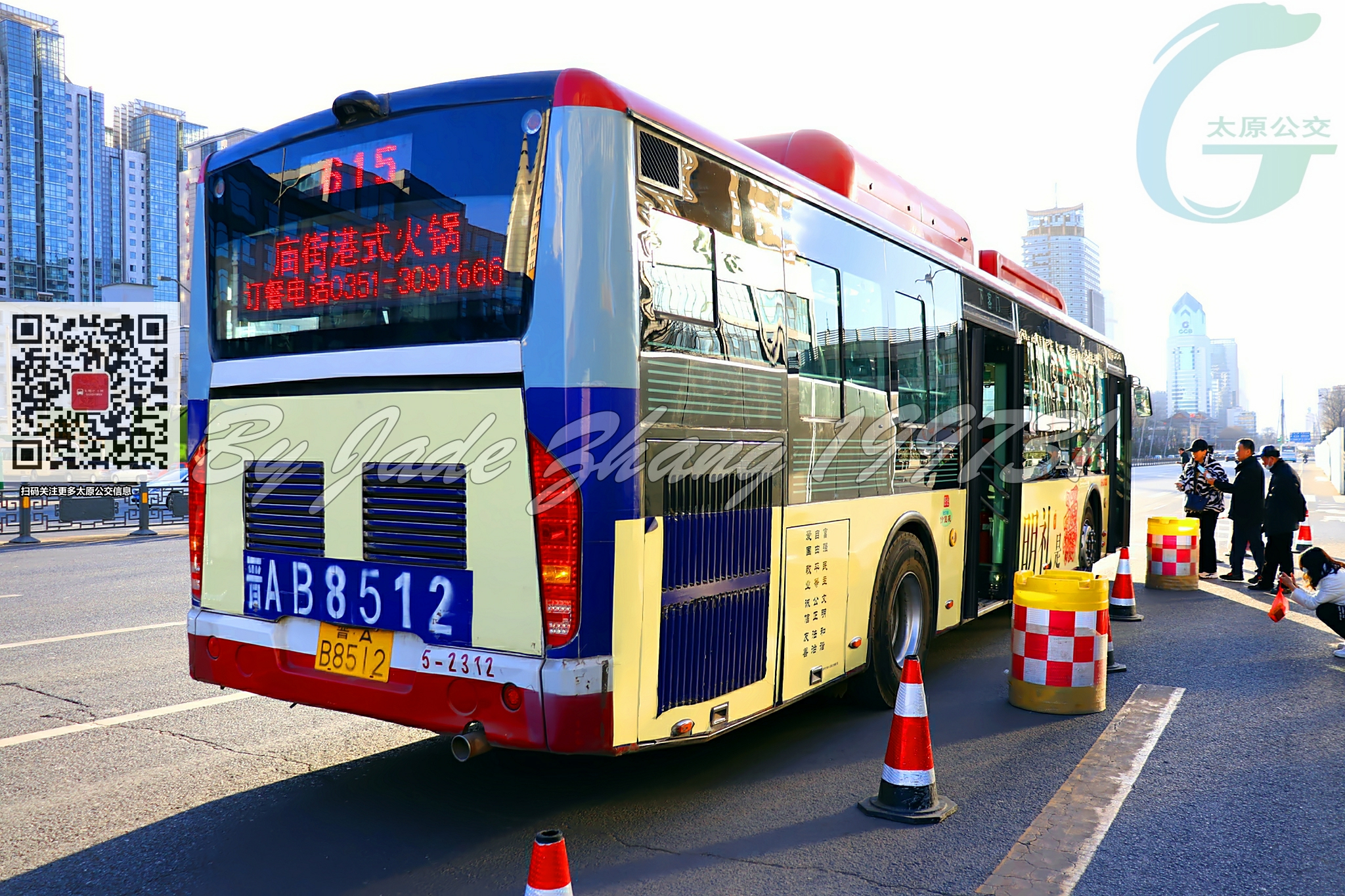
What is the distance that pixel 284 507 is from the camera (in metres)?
4.68

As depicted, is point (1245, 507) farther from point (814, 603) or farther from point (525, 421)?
point (525, 421)

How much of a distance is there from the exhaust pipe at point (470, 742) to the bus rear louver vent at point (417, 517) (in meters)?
0.65

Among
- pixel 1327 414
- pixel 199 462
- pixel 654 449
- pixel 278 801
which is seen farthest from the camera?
pixel 1327 414

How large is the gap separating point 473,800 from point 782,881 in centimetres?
163

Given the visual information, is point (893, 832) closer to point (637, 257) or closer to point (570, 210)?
point (637, 257)

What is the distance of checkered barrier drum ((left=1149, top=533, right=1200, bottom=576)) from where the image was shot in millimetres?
12633

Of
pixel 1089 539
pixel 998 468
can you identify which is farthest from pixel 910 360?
pixel 1089 539

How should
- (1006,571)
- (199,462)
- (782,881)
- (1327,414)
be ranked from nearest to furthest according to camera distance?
(782,881) < (199,462) < (1006,571) < (1327,414)

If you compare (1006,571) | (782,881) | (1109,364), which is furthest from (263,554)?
(1109,364)

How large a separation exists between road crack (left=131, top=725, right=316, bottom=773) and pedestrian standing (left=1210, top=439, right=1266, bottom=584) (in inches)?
477

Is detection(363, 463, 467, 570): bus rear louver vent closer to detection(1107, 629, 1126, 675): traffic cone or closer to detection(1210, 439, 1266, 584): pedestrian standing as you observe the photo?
detection(1107, 629, 1126, 675): traffic cone

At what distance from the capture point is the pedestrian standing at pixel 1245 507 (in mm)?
13039

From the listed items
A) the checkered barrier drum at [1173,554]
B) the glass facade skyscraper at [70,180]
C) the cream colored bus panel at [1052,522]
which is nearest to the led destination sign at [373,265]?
the cream colored bus panel at [1052,522]

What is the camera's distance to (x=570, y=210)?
12.8ft
